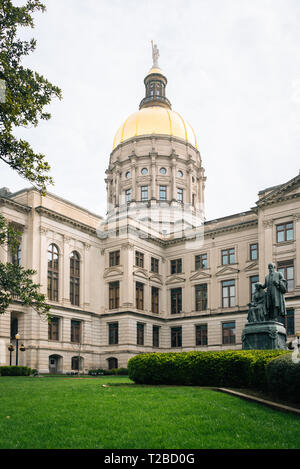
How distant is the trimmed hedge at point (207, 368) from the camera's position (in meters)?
15.4

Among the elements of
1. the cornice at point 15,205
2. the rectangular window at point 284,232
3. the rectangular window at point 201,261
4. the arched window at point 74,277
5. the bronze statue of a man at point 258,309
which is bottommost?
the bronze statue of a man at point 258,309

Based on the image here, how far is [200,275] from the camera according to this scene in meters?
53.4

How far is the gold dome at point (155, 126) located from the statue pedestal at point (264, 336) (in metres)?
53.2

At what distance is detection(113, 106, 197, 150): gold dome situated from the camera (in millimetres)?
71688

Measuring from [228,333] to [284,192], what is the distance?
15786 mm

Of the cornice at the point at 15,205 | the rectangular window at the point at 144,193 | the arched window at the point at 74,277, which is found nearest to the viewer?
the cornice at the point at 15,205

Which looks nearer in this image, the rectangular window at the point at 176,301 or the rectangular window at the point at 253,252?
the rectangular window at the point at 253,252

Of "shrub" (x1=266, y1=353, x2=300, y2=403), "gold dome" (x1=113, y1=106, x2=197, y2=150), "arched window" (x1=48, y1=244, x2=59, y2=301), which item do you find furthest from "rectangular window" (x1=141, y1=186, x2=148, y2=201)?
"shrub" (x1=266, y1=353, x2=300, y2=403)

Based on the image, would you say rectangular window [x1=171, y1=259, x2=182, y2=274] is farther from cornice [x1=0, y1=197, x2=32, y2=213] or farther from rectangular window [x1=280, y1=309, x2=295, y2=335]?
cornice [x1=0, y1=197, x2=32, y2=213]

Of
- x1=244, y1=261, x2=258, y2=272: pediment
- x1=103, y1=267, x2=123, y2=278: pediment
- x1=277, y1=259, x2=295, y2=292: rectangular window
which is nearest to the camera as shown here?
x1=277, y1=259, x2=295, y2=292: rectangular window

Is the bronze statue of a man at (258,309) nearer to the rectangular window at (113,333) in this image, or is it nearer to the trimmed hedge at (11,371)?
the trimmed hedge at (11,371)

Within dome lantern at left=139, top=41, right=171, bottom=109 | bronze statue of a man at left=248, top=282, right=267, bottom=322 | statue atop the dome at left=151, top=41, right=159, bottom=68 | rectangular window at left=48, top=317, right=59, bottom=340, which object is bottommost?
rectangular window at left=48, top=317, right=59, bottom=340

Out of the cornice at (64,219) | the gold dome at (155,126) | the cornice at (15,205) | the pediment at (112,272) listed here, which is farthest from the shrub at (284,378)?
the gold dome at (155,126)

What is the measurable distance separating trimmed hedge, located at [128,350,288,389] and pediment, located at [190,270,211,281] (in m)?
34.5
